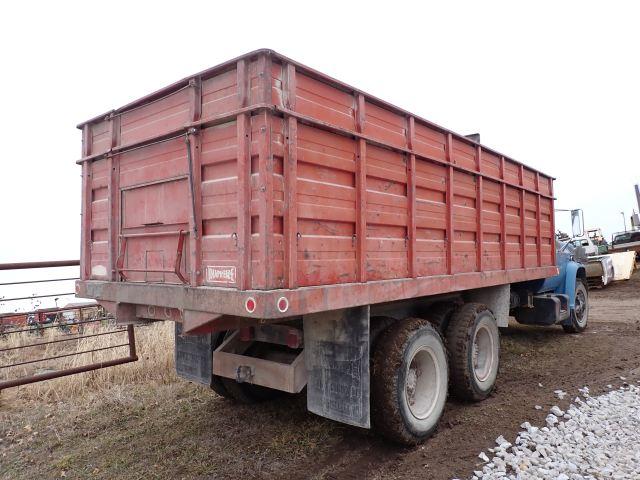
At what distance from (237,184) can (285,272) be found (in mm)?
627

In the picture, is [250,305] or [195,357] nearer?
[250,305]

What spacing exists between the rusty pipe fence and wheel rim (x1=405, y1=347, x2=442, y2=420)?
3.46 metres

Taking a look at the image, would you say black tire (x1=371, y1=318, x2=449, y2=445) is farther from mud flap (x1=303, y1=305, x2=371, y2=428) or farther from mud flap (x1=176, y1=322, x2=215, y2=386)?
mud flap (x1=176, y1=322, x2=215, y2=386)

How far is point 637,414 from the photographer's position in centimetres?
434

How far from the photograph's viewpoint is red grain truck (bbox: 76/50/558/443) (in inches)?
109

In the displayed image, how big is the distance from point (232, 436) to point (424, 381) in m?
1.81

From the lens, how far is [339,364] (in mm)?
3400

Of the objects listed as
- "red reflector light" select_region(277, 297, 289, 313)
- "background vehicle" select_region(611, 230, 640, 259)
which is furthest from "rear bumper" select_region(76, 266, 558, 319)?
"background vehicle" select_region(611, 230, 640, 259)

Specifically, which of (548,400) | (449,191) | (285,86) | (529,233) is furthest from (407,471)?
(529,233)

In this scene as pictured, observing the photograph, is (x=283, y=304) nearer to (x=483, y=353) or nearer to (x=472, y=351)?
(x=472, y=351)

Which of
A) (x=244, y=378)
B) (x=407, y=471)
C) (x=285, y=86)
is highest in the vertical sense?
(x=285, y=86)

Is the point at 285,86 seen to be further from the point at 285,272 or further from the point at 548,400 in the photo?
the point at 548,400

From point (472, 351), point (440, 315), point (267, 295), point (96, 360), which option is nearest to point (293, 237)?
point (267, 295)

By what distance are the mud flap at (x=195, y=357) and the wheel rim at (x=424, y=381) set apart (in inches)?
72.3
